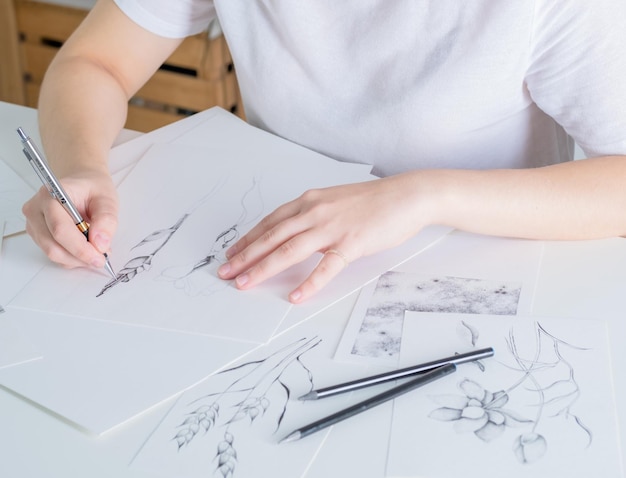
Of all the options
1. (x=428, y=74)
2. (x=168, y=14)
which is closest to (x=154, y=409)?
(x=428, y=74)

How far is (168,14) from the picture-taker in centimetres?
127

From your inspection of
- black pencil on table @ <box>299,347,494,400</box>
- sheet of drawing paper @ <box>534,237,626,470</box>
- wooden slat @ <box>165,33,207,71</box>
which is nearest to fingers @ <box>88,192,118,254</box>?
black pencil on table @ <box>299,347,494,400</box>

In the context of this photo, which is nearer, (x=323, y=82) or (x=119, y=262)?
(x=119, y=262)

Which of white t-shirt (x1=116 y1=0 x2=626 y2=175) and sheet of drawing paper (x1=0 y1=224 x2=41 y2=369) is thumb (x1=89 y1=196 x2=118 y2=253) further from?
white t-shirt (x1=116 y1=0 x2=626 y2=175)

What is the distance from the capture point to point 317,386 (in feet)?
2.53

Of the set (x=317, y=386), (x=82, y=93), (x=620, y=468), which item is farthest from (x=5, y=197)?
(x=620, y=468)

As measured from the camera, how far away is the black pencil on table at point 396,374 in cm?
75

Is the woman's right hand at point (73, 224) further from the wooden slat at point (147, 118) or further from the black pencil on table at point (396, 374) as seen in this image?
the wooden slat at point (147, 118)

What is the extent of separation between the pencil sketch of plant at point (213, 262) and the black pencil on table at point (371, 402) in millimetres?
227

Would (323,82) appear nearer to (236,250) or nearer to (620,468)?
(236,250)

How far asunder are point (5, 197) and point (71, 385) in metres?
0.43

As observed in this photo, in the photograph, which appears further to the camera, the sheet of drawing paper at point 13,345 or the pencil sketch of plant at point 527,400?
the sheet of drawing paper at point 13,345

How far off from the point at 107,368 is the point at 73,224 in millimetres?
217

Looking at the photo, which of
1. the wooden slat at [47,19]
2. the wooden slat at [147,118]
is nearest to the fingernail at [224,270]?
the wooden slat at [147,118]
